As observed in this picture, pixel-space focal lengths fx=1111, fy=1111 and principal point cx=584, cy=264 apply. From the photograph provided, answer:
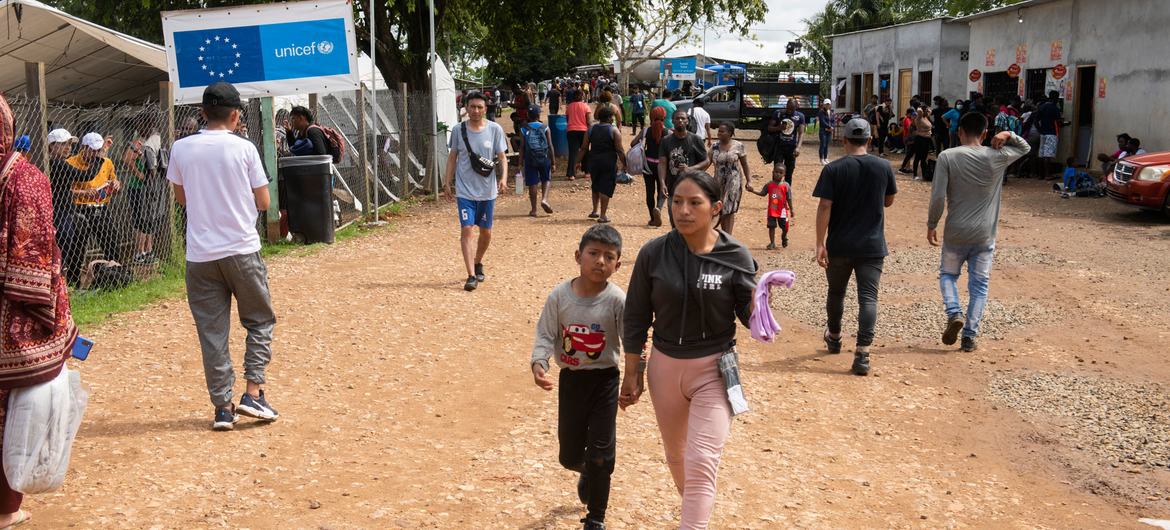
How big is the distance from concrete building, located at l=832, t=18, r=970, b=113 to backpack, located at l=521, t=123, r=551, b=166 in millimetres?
19238

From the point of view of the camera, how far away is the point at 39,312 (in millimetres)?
3988

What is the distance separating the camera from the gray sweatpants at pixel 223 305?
574cm

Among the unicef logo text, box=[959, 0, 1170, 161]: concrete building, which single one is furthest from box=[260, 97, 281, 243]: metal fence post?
box=[959, 0, 1170, 161]: concrete building

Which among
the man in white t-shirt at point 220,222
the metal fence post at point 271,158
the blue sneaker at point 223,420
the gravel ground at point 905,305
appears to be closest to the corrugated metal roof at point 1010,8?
the gravel ground at point 905,305

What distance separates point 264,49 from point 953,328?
8.53 meters

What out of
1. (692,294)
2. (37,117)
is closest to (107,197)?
(37,117)

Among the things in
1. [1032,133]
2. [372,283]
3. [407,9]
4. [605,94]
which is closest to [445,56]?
[407,9]

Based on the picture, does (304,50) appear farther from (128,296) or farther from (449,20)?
(449,20)

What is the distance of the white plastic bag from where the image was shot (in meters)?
3.98

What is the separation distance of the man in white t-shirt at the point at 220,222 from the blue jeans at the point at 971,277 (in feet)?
16.6

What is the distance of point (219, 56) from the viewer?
12.8m

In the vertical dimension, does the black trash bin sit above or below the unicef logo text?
below

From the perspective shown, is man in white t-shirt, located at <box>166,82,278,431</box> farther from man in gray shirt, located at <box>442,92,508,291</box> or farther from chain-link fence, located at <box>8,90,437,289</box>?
man in gray shirt, located at <box>442,92,508,291</box>

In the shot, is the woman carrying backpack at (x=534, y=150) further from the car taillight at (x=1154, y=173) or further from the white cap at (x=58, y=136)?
the car taillight at (x=1154, y=173)
